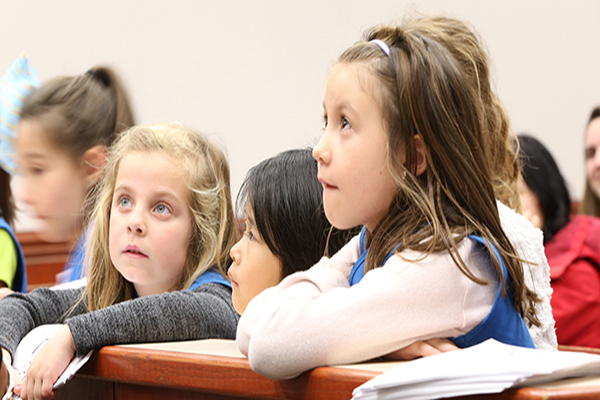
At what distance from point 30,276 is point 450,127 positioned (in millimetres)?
2824

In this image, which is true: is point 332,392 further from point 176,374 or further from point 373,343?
point 176,374

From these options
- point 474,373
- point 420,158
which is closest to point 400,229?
point 420,158

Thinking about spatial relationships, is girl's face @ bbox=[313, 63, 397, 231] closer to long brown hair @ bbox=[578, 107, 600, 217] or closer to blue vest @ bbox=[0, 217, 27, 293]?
blue vest @ bbox=[0, 217, 27, 293]

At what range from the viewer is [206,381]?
897 mm

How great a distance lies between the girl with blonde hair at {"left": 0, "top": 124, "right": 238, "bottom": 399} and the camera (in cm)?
130

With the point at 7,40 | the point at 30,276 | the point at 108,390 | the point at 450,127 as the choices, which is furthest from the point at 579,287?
the point at 7,40

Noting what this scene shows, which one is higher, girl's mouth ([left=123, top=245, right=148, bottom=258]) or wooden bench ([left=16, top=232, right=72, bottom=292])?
girl's mouth ([left=123, top=245, right=148, bottom=258])

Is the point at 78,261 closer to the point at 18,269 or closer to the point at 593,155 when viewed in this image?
the point at 18,269

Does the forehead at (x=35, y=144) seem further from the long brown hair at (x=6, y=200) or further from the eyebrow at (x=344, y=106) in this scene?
the eyebrow at (x=344, y=106)

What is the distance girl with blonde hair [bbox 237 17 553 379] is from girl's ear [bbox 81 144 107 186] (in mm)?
1277

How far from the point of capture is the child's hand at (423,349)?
2.85ft

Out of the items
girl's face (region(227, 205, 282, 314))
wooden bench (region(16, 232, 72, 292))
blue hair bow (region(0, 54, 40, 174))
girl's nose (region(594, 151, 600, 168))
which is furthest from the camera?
wooden bench (region(16, 232, 72, 292))

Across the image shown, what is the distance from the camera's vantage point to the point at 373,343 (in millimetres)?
843

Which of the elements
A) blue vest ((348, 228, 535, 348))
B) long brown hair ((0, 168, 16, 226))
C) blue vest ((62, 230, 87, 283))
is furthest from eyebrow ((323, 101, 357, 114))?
long brown hair ((0, 168, 16, 226))
